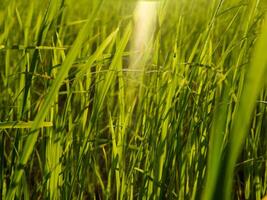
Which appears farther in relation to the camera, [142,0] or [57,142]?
[142,0]

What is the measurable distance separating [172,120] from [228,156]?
0.43 m

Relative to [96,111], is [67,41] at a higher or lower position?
higher

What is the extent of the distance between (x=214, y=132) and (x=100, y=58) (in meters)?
0.45

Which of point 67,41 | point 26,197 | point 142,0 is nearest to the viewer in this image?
point 26,197

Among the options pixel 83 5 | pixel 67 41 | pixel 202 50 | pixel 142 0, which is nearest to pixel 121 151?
pixel 202 50

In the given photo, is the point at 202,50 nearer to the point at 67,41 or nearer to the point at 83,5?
the point at 67,41

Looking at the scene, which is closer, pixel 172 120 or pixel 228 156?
pixel 228 156

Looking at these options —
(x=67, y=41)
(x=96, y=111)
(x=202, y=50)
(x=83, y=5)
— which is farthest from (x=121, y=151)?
(x=83, y=5)

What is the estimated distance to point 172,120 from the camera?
71 centimetres

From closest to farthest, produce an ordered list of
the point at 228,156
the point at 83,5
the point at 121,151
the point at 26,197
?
the point at 228,156
the point at 26,197
the point at 121,151
the point at 83,5

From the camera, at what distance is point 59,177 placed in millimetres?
702

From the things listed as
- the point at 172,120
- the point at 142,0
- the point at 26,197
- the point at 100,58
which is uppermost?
the point at 142,0

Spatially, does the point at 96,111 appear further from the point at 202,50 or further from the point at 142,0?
the point at 142,0

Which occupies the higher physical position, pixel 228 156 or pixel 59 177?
pixel 228 156
